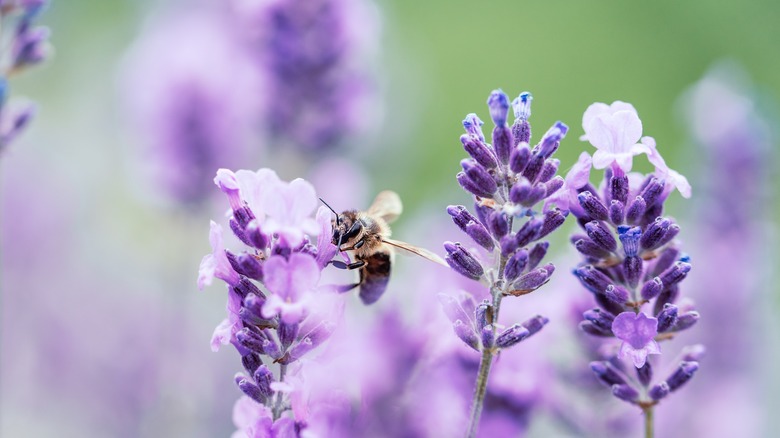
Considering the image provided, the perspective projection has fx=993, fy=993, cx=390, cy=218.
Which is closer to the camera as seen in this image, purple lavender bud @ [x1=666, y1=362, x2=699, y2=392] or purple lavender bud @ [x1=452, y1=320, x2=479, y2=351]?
purple lavender bud @ [x1=452, y1=320, x2=479, y2=351]

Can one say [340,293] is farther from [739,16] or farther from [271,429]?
[739,16]

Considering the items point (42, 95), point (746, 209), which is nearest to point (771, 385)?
point (746, 209)

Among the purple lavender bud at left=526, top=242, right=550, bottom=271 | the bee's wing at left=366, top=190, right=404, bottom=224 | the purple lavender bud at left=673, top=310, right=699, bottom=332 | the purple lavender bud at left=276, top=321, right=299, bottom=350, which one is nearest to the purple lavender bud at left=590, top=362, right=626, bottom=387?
the purple lavender bud at left=673, top=310, right=699, bottom=332

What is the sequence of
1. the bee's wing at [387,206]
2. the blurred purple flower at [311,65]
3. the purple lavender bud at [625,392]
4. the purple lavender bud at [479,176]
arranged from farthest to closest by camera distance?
the blurred purple flower at [311,65], the bee's wing at [387,206], the purple lavender bud at [625,392], the purple lavender bud at [479,176]

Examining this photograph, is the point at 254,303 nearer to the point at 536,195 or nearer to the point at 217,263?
the point at 217,263

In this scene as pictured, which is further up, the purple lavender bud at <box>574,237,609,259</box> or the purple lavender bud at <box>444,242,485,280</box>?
the purple lavender bud at <box>574,237,609,259</box>

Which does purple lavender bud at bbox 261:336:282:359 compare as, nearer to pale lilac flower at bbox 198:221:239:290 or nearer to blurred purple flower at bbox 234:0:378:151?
pale lilac flower at bbox 198:221:239:290

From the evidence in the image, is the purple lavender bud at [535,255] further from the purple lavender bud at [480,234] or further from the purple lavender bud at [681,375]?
the purple lavender bud at [681,375]

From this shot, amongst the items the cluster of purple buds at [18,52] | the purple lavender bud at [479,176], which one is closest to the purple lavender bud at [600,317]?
the purple lavender bud at [479,176]
